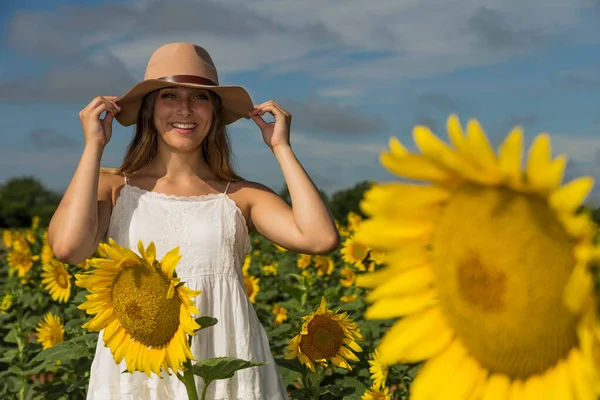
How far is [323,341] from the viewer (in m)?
3.17

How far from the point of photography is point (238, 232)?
320 centimetres

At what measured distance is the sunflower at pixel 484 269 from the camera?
0.93m

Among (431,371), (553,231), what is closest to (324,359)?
(431,371)

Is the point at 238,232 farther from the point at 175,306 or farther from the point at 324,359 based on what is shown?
the point at 175,306

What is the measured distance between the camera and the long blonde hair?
3326 mm

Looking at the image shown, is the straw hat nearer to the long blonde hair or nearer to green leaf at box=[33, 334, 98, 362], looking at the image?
the long blonde hair

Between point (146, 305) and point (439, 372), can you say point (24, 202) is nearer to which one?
point (146, 305)

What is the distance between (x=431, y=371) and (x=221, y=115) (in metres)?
2.48

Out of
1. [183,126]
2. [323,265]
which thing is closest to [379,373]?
[183,126]

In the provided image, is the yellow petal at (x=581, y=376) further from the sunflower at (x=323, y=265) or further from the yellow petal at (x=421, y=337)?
the sunflower at (x=323, y=265)

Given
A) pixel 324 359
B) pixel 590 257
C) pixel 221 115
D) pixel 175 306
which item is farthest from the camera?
pixel 221 115

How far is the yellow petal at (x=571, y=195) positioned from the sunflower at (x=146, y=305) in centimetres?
109

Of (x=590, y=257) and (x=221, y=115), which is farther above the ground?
(x=221, y=115)

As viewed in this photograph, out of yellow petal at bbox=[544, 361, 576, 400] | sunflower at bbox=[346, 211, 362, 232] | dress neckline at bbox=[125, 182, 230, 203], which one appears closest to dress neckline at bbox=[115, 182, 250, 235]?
dress neckline at bbox=[125, 182, 230, 203]
